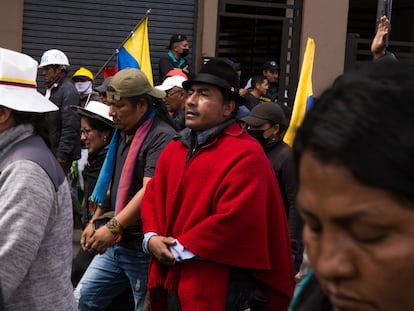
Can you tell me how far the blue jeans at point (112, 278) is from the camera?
525cm

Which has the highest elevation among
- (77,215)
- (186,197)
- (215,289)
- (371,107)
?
(371,107)

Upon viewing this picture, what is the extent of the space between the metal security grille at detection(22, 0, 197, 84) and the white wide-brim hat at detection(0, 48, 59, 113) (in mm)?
9409

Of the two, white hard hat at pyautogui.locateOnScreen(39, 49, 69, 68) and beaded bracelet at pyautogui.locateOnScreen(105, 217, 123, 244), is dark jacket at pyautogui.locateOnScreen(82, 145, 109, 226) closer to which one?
beaded bracelet at pyautogui.locateOnScreen(105, 217, 123, 244)

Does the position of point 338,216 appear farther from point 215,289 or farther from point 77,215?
point 77,215

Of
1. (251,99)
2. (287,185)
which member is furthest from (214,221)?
(251,99)

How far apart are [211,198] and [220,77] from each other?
0.77m

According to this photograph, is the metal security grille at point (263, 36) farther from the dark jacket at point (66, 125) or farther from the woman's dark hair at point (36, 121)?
the woman's dark hair at point (36, 121)

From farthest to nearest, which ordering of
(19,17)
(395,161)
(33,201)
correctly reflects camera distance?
(19,17)
(33,201)
(395,161)

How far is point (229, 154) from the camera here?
4430 millimetres

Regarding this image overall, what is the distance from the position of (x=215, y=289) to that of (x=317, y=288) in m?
2.96

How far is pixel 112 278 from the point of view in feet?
17.6

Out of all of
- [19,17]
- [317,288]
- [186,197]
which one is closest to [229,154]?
[186,197]

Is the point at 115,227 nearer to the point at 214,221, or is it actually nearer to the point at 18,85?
the point at 214,221

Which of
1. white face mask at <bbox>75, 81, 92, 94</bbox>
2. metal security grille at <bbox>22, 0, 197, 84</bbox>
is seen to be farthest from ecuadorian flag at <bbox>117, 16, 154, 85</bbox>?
metal security grille at <bbox>22, 0, 197, 84</bbox>
